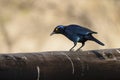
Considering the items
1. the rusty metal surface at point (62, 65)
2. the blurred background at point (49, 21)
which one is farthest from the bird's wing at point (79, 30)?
the blurred background at point (49, 21)

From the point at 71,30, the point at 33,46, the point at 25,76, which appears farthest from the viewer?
the point at 33,46

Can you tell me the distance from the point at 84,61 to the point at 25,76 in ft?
1.22

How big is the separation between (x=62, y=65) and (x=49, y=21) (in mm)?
7105

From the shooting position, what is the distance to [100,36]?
9539mm

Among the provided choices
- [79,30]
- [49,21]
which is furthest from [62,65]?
[49,21]

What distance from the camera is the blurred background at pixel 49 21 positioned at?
911cm

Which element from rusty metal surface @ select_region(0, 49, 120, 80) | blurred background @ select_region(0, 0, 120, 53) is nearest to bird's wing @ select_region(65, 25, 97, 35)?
rusty metal surface @ select_region(0, 49, 120, 80)

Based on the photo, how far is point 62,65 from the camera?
2.29 m

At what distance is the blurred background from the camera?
911 centimetres

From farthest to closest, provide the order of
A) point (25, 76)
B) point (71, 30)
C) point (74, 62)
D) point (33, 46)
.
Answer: point (33, 46) < point (71, 30) < point (74, 62) < point (25, 76)

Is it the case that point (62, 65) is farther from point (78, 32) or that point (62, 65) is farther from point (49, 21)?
point (49, 21)

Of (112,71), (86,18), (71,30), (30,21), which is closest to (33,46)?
(30,21)

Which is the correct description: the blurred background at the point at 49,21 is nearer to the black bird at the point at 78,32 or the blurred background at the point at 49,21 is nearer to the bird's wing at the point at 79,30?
the black bird at the point at 78,32

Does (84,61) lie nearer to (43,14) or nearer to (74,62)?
(74,62)
